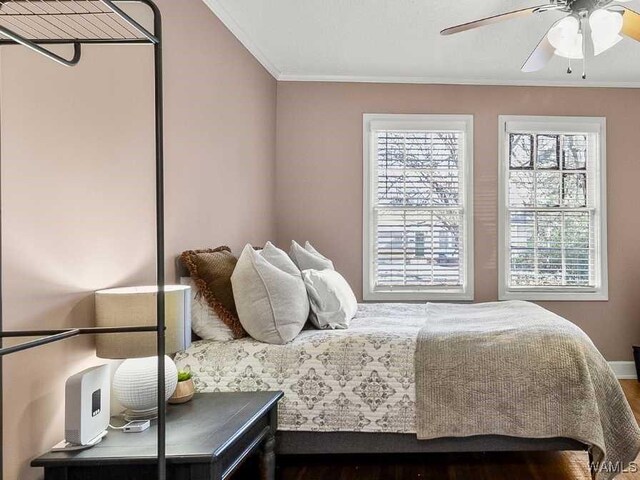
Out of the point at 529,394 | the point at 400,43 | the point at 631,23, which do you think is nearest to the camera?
the point at 529,394

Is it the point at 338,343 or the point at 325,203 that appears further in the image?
the point at 325,203

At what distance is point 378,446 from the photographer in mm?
2242

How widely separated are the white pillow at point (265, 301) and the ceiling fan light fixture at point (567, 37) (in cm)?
189

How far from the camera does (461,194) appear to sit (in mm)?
4293

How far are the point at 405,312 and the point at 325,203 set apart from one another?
1.48 meters

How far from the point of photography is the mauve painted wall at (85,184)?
4.70 feet

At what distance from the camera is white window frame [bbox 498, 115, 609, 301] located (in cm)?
421

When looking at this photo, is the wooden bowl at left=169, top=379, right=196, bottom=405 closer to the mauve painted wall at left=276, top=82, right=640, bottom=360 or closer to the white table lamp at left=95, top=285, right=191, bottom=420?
the white table lamp at left=95, top=285, right=191, bottom=420

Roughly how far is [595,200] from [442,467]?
117 inches

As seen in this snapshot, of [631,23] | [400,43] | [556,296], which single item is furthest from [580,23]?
[556,296]

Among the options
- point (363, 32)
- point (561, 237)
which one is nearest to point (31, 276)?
point (363, 32)

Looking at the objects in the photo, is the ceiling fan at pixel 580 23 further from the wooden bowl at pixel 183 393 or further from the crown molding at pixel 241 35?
the wooden bowl at pixel 183 393

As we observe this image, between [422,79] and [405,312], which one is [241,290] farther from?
[422,79]

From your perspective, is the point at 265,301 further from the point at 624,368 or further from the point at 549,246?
the point at 624,368
